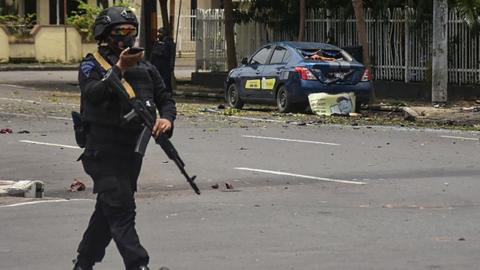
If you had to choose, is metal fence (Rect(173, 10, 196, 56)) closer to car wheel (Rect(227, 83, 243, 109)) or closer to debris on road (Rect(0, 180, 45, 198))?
car wheel (Rect(227, 83, 243, 109))

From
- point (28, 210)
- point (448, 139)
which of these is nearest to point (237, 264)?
point (28, 210)

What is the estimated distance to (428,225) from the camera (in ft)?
31.9

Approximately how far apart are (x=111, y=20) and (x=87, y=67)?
1.10ft

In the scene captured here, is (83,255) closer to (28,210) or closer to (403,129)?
(28,210)

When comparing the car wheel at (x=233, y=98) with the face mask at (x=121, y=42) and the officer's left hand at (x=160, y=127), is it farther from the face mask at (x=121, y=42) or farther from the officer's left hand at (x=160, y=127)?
the officer's left hand at (x=160, y=127)

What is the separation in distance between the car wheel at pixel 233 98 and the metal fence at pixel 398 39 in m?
5.07

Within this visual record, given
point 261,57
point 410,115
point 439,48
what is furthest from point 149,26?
point 410,115

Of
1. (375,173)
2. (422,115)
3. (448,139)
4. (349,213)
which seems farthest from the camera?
(422,115)

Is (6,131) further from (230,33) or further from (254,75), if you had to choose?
(230,33)

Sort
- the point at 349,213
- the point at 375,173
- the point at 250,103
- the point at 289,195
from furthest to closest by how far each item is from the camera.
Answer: the point at 250,103 → the point at 375,173 → the point at 289,195 → the point at 349,213

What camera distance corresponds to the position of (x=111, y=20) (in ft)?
22.3

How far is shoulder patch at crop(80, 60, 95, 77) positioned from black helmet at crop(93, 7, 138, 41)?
171mm

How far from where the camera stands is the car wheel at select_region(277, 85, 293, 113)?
2316 cm

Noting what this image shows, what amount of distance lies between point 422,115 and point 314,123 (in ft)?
8.14
